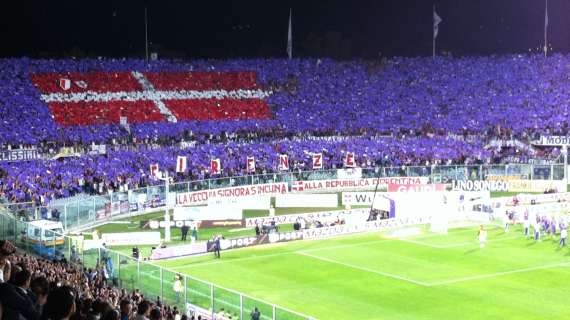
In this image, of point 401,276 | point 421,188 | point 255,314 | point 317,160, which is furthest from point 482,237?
point 255,314

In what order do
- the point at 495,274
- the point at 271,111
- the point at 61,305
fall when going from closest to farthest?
1. the point at 61,305
2. the point at 495,274
3. the point at 271,111

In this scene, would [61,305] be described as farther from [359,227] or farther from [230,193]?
[230,193]

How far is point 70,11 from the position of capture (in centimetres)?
10962

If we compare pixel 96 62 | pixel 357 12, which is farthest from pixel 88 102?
pixel 357 12

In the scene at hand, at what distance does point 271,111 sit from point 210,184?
69.0 feet

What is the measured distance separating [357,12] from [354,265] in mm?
91874

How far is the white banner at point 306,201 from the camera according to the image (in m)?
59.2

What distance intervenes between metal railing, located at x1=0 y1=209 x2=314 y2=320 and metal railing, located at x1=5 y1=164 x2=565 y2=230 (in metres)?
11.9

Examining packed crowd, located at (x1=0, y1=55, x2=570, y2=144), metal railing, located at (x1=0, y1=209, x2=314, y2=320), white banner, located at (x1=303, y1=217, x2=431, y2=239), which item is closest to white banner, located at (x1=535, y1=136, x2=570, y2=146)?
packed crowd, located at (x1=0, y1=55, x2=570, y2=144)

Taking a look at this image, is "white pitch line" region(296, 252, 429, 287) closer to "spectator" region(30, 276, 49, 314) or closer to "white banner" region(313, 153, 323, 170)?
"white banner" region(313, 153, 323, 170)

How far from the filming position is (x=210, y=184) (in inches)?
2325

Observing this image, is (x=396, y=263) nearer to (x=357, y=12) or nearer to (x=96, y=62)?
(x=96, y=62)

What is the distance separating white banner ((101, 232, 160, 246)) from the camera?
44.8 m

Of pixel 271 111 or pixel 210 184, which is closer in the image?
pixel 210 184
